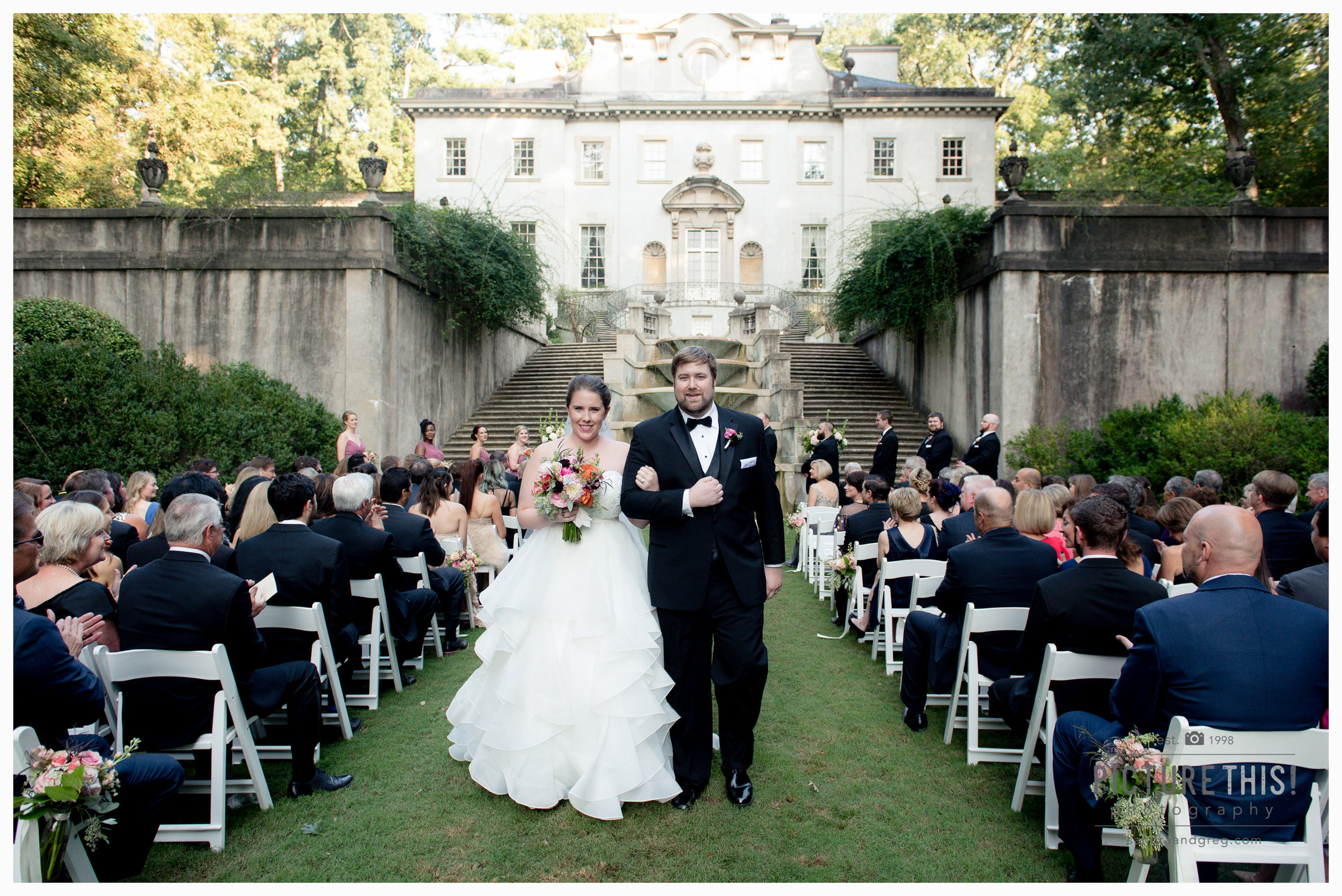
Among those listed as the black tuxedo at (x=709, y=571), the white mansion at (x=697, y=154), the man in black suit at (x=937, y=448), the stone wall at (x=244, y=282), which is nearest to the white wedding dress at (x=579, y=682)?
the black tuxedo at (x=709, y=571)

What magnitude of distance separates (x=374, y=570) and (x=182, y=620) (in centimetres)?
185

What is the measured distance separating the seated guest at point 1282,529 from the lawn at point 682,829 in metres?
2.50

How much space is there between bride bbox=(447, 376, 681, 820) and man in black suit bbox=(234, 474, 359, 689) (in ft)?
3.33

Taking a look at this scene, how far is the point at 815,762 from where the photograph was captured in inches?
178

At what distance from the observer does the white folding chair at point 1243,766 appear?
8.61 ft

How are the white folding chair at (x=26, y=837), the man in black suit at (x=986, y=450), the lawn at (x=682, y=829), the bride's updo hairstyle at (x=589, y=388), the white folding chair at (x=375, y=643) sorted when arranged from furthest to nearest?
1. the man in black suit at (x=986, y=450)
2. the white folding chair at (x=375, y=643)
3. the bride's updo hairstyle at (x=589, y=388)
4. the lawn at (x=682, y=829)
5. the white folding chair at (x=26, y=837)

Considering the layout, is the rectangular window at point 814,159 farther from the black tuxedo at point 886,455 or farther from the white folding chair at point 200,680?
the white folding chair at point 200,680

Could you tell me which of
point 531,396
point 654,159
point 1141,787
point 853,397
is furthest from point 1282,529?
point 654,159

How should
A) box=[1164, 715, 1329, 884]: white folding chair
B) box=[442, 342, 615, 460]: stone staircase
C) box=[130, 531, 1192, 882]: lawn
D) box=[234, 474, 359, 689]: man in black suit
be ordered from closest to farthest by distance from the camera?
1. box=[1164, 715, 1329, 884]: white folding chair
2. box=[130, 531, 1192, 882]: lawn
3. box=[234, 474, 359, 689]: man in black suit
4. box=[442, 342, 615, 460]: stone staircase

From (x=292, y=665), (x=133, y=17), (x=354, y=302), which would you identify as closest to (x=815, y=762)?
(x=292, y=665)

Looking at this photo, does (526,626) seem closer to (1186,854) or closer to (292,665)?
(292,665)

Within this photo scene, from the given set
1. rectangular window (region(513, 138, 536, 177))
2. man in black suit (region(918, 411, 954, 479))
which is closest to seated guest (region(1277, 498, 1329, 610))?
man in black suit (region(918, 411, 954, 479))

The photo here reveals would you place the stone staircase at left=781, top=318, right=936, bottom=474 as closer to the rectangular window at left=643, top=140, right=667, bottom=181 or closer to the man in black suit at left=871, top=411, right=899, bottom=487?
the man in black suit at left=871, top=411, right=899, bottom=487

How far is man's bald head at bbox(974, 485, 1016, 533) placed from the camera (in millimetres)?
4660
